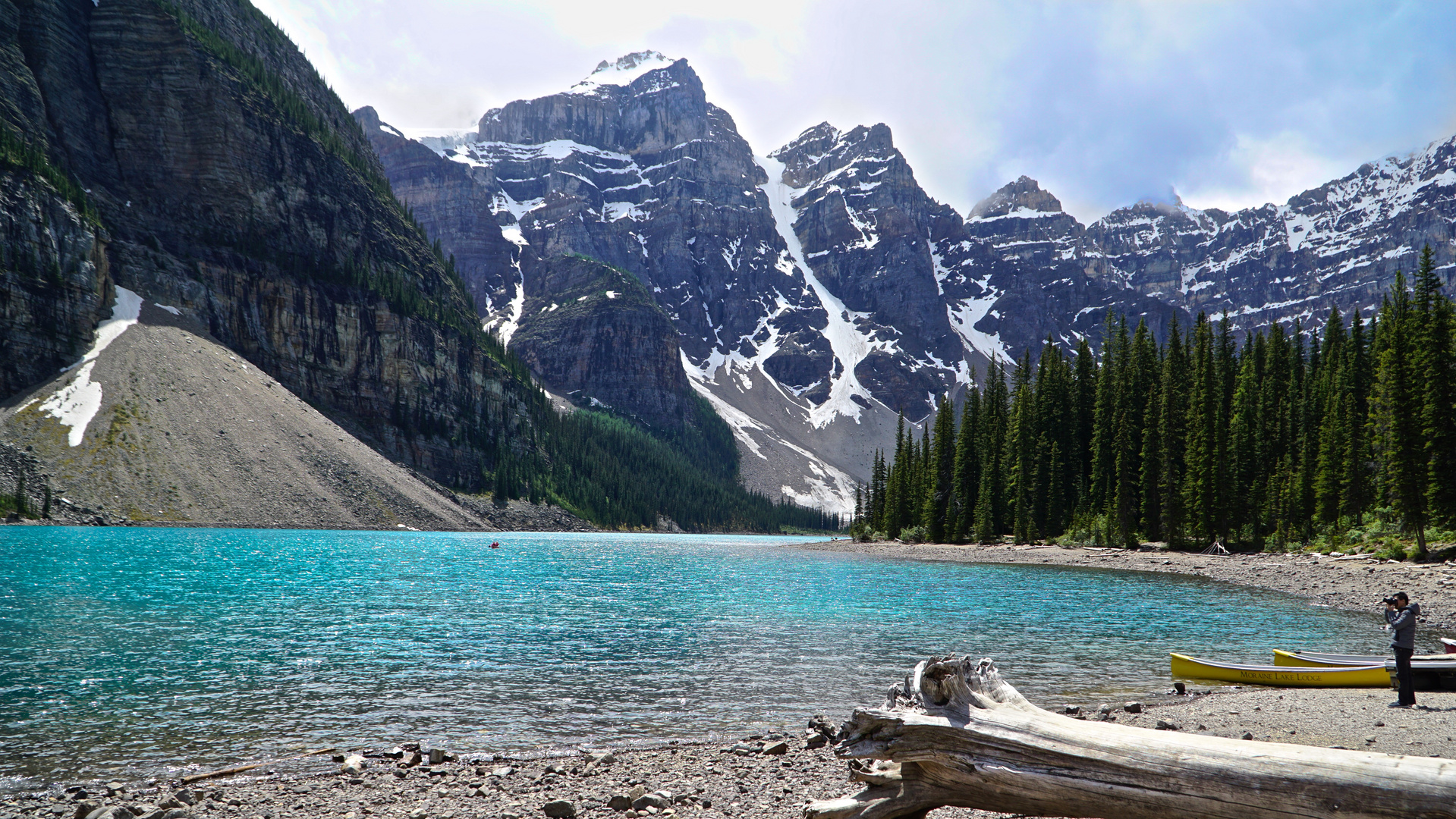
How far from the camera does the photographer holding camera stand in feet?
47.1

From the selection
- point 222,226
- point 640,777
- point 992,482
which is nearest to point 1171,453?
point 992,482

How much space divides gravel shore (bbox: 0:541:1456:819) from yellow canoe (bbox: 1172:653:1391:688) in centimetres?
31

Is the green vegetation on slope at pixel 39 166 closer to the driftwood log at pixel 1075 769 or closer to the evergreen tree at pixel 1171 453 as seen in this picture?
the evergreen tree at pixel 1171 453

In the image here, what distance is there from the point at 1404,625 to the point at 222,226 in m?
181

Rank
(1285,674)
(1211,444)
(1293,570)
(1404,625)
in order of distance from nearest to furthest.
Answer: (1404,625), (1285,674), (1293,570), (1211,444)

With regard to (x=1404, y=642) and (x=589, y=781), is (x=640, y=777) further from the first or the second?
(x=1404, y=642)

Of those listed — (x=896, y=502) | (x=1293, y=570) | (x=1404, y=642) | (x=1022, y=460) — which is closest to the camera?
(x=1404, y=642)

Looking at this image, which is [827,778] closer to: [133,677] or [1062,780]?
[1062,780]

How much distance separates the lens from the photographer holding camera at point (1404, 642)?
1434cm

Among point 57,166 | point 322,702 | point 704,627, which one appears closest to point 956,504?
point 704,627

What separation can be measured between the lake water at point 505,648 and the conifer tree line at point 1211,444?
15375mm

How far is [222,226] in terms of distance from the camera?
151 meters

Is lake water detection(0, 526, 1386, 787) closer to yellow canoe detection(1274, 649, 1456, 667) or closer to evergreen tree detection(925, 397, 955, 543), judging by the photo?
yellow canoe detection(1274, 649, 1456, 667)

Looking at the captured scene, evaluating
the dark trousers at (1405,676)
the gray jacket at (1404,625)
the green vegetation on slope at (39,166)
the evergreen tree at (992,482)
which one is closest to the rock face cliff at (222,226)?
the green vegetation on slope at (39,166)
